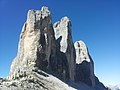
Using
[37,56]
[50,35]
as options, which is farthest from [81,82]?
[37,56]

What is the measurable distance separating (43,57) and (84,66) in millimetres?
53259

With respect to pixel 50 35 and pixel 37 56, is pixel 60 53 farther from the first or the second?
pixel 37 56

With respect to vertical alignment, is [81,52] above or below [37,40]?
above

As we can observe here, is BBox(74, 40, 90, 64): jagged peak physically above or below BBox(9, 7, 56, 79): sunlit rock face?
above

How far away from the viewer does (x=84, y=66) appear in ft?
426

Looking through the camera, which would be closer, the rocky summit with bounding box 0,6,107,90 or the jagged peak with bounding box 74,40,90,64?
the rocky summit with bounding box 0,6,107,90

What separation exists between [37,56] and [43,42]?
587 cm

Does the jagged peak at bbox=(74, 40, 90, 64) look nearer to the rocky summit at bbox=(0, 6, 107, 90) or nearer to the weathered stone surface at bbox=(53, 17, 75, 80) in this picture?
the rocky summit at bbox=(0, 6, 107, 90)

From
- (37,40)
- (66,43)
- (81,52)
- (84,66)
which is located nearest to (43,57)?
(37,40)

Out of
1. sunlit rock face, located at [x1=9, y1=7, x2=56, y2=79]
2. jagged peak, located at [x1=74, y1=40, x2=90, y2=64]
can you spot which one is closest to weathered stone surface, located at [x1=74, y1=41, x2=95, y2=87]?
jagged peak, located at [x1=74, y1=40, x2=90, y2=64]

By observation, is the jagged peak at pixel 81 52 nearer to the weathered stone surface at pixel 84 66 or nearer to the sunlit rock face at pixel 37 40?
the weathered stone surface at pixel 84 66

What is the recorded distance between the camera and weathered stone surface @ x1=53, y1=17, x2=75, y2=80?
341ft

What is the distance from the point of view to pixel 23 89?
161 feet

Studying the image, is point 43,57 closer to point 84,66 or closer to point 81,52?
point 84,66
